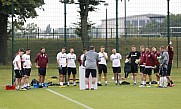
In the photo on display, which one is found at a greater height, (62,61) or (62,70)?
(62,61)

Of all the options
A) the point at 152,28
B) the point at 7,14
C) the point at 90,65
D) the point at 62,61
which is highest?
the point at 7,14

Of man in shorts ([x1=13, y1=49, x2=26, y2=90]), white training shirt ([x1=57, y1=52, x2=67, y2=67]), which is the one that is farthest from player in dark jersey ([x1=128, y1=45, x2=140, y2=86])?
man in shorts ([x1=13, y1=49, x2=26, y2=90])

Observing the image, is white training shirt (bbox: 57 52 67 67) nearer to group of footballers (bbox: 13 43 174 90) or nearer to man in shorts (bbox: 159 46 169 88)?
group of footballers (bbox: 13 43 174 90)

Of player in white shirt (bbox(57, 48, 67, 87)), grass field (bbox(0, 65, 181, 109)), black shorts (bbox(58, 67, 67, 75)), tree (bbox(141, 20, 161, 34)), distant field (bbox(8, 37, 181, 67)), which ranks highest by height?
tree (bbox(141, 20, 161, 34))

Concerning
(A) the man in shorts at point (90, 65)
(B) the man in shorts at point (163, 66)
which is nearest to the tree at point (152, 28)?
(B) the man in shorts at point (163, 66)

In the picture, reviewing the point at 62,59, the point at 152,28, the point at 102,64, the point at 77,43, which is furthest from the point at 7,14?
the point at 102,64

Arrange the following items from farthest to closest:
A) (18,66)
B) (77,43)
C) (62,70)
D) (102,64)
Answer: (77,43)
(102,64)
(62,70)
(18,66)

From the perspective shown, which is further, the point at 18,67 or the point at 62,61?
the point at 62,61

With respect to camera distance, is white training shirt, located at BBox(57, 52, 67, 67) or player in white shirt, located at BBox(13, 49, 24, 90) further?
white training shirt, located at BBox(57, 52, 67, 67)

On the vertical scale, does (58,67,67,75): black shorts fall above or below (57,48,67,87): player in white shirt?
below

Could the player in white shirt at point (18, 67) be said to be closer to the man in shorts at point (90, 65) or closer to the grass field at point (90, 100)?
the grass field at point (90, 100)

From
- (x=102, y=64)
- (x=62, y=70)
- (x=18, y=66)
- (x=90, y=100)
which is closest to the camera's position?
(x=90, y=100)

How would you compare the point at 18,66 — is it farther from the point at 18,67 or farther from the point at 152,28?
the point at 152,28

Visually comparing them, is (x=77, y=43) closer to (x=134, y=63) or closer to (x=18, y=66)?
(x=134, y=63)
